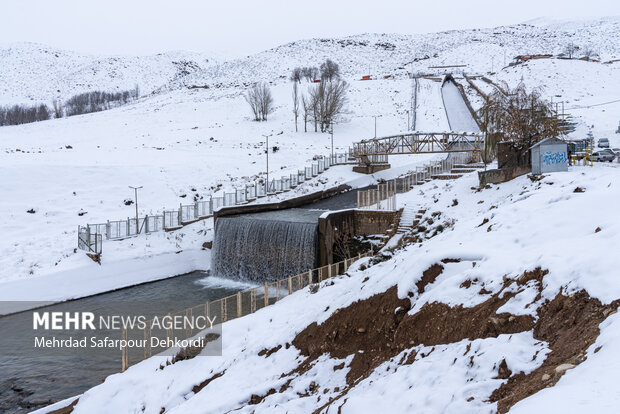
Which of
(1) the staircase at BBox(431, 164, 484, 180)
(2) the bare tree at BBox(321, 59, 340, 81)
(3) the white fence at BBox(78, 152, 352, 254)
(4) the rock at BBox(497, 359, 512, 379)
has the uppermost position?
(2) the bare tree at BBox(321, 59, 340, 81)

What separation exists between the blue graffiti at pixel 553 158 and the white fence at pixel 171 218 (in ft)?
68.2

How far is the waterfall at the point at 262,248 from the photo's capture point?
77.7ft

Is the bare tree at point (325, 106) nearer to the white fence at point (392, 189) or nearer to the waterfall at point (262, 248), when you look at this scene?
the white fence at point (392, 189)

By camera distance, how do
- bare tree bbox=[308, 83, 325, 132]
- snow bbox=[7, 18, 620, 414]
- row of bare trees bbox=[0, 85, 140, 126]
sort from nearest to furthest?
snow bbox=[7, 18, 620, 414]
bare tree bbox=[308, 83, 325, 132]
row of bare trees bbox=[0, 85, 140, 126]

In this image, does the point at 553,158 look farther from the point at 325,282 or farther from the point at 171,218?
the point at 171,218

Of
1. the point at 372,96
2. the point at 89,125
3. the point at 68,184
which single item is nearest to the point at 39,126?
the point at 89,125

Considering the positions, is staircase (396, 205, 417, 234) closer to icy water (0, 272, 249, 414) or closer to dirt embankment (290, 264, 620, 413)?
icy water (0, 272, 249, 414)

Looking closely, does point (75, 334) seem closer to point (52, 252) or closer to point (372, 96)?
point (52, 252)

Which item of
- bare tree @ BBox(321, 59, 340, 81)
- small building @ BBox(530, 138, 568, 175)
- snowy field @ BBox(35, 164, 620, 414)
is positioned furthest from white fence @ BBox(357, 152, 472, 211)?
bare tree @ BBox(321, 59, 340, 81)

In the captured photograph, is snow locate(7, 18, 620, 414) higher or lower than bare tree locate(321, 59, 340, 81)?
lower

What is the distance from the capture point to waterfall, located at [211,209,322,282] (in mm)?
23672

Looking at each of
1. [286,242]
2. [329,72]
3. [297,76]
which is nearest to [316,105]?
[329,72]

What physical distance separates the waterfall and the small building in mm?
11104

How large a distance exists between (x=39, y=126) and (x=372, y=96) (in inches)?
2304
